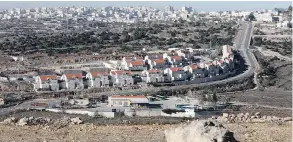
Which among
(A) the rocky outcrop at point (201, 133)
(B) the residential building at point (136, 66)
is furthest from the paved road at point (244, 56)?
(A) the rocky outcrop at point (201, 133)

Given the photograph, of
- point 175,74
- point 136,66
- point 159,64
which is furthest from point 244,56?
point 175,74

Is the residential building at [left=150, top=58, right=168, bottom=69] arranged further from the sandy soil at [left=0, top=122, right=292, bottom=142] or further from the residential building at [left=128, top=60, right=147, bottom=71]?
the sandy soil at [left=0, top=122, right=292, bottom=142]

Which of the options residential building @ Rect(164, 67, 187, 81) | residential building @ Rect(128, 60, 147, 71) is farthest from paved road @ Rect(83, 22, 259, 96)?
residential building @ Rect(128, 60, 147, 71)

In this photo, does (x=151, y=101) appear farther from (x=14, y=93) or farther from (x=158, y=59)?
(x=158, y=59)

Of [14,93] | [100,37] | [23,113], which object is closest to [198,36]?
[100,37]

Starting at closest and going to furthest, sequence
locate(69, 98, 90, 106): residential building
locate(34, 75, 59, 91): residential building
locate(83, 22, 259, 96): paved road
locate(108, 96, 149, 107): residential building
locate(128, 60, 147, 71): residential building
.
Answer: locate(108, 96, 149, 107): residential building < locate(69, 98, 90, 106): residential building < locate(83, 22, 259, 96): paved road < locate(34, 75, 59, 91): residential building < locate(128, 60, 147, 71): residential building

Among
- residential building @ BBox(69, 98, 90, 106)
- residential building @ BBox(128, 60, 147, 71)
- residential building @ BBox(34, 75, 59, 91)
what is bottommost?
residential building @ BBox(69, 98, 90, 106)

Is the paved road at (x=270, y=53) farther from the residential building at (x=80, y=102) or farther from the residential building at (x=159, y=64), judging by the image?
the residential building at (x=80, y=102)

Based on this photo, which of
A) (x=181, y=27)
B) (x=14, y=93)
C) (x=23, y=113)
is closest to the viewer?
(x=23, y=113)
